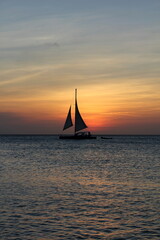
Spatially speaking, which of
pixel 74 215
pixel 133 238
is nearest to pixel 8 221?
pixel 74 215

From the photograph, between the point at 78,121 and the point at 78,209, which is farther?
the point at 78,121

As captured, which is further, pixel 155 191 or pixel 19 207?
pixel 155 191

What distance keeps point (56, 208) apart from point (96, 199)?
10.0 ft

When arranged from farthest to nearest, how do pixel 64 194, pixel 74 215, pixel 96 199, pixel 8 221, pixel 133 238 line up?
pixel 64 194
pixel 96 199
pixel 74 215
pixel 8 221
pixel 133 238

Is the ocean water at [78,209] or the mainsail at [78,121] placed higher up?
the mainsail at [78,121]

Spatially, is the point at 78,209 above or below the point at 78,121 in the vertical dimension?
below

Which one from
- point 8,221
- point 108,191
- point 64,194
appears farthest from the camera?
point 108,191

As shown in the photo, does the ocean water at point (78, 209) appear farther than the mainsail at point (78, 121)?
No

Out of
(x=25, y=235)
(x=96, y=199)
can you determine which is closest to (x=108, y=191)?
(x=96, y=199)

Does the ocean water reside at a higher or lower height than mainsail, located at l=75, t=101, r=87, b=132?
lower

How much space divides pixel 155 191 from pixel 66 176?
976cm

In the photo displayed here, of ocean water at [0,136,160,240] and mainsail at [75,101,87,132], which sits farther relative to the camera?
mainsail at [75,101,87,132]

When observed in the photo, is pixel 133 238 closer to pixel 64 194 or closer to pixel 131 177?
pixel 64 194

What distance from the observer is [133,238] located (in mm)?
12023
